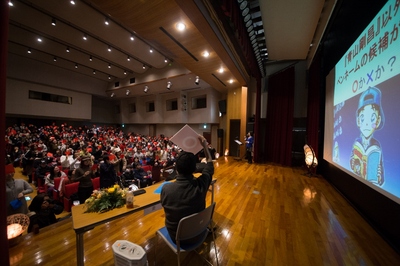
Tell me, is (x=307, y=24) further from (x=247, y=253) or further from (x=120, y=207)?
(x=120, y=207)

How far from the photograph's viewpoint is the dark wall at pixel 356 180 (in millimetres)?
2039

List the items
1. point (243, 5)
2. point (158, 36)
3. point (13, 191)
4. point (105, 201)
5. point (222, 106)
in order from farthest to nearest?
point (222, 106)
point (158, 36)
point (243, 5)
point (13, 191)
point (105, 201)

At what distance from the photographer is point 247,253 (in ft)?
5.98

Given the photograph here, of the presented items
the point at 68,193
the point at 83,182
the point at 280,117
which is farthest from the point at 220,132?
the point at 68,193

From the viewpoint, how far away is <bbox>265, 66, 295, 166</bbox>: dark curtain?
21.6 feet

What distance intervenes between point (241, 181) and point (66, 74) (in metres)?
14.5

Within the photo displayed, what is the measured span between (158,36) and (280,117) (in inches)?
241

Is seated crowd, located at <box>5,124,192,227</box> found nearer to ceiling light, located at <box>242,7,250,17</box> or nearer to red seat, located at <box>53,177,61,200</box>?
red seat, located at <box>53,177,61,200</box>

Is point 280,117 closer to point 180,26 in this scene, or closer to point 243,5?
point 243,5

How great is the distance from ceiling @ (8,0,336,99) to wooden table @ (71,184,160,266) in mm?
3125

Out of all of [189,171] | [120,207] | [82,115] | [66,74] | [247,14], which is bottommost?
[120,207]

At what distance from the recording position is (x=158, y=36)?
346cm

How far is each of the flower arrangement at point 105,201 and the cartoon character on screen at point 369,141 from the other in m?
3.28

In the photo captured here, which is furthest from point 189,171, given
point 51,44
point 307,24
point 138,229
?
point 51,44
